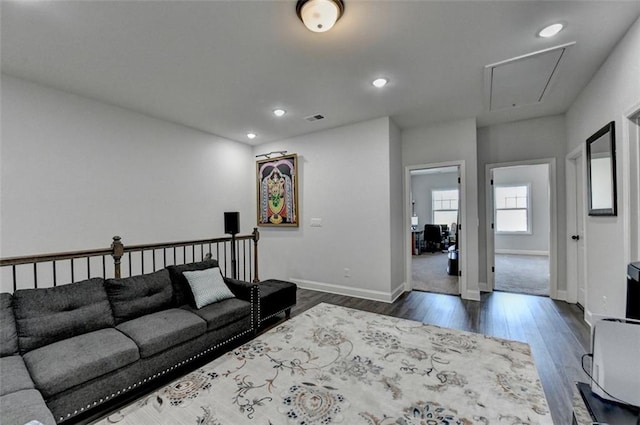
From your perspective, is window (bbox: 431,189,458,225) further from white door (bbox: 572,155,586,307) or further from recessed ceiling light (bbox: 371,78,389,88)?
recessed ceiling light (bbox: 371,78,389,88)

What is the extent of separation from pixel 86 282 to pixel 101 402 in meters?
1.01

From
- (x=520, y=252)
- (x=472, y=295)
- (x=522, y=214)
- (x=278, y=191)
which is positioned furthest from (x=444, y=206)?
(x=278, y=191)

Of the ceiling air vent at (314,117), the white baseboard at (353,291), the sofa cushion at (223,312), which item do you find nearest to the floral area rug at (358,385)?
the sofa cushion at (223,312)

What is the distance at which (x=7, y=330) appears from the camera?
181cm

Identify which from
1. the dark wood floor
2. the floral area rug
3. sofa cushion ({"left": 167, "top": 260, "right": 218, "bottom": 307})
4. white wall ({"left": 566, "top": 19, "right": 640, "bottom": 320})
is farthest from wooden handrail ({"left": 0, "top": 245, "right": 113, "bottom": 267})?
white wall ({"left": 566, "top": 19, "right": 640, "bottom": 320})

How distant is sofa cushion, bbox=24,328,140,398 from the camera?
1.59 metres

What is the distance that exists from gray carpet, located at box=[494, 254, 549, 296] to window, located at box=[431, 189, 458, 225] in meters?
2.24

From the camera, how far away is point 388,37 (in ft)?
7.43

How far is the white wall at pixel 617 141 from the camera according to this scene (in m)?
2.22

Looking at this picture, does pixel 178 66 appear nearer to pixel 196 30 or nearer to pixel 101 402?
pixel 196 30

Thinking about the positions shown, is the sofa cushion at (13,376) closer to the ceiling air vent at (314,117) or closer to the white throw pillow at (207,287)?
the white throw pillow at (207,287)

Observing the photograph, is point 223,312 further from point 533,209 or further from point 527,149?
point 533,209

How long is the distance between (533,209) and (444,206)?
8.33ft

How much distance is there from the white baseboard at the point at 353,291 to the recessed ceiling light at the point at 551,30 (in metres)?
3.36
